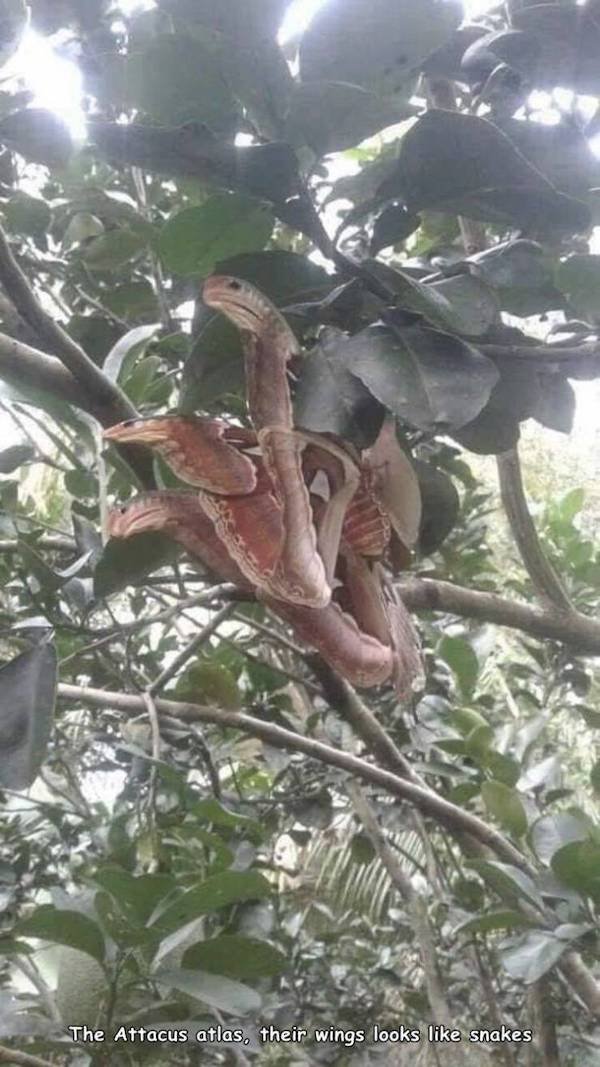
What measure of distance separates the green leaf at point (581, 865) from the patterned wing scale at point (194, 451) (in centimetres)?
48

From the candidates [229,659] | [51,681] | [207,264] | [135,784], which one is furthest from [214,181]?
[229,659]

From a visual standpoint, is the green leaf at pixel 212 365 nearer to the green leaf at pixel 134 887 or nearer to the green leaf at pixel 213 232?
the green leaf at pixel 213 232

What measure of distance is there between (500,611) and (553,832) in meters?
0.23

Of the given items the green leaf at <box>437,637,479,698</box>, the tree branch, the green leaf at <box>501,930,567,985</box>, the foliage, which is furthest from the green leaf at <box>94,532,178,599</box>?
the green leaf at <box>437,637,479,698</box>

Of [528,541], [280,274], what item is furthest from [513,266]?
[528,541]

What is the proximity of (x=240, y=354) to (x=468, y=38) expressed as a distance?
257mm

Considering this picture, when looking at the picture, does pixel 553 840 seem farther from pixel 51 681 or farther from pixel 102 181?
pixel 102 181

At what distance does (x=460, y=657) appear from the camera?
125 centimetres

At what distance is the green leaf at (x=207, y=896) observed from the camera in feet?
2.29

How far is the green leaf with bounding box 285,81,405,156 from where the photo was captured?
0.50 meters

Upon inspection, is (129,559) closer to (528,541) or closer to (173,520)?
(173,520)

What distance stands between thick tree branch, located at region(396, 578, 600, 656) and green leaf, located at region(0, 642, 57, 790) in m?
0.34

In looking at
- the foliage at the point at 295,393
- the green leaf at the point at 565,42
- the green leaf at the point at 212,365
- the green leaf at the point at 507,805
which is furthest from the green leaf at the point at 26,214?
the green leaf at the point at 507,805

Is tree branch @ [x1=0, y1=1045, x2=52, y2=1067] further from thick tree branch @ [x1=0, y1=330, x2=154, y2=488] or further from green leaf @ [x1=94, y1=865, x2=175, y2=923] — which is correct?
thick tree branch @ [x1=0, y1=330, x2=154, y2=488]
